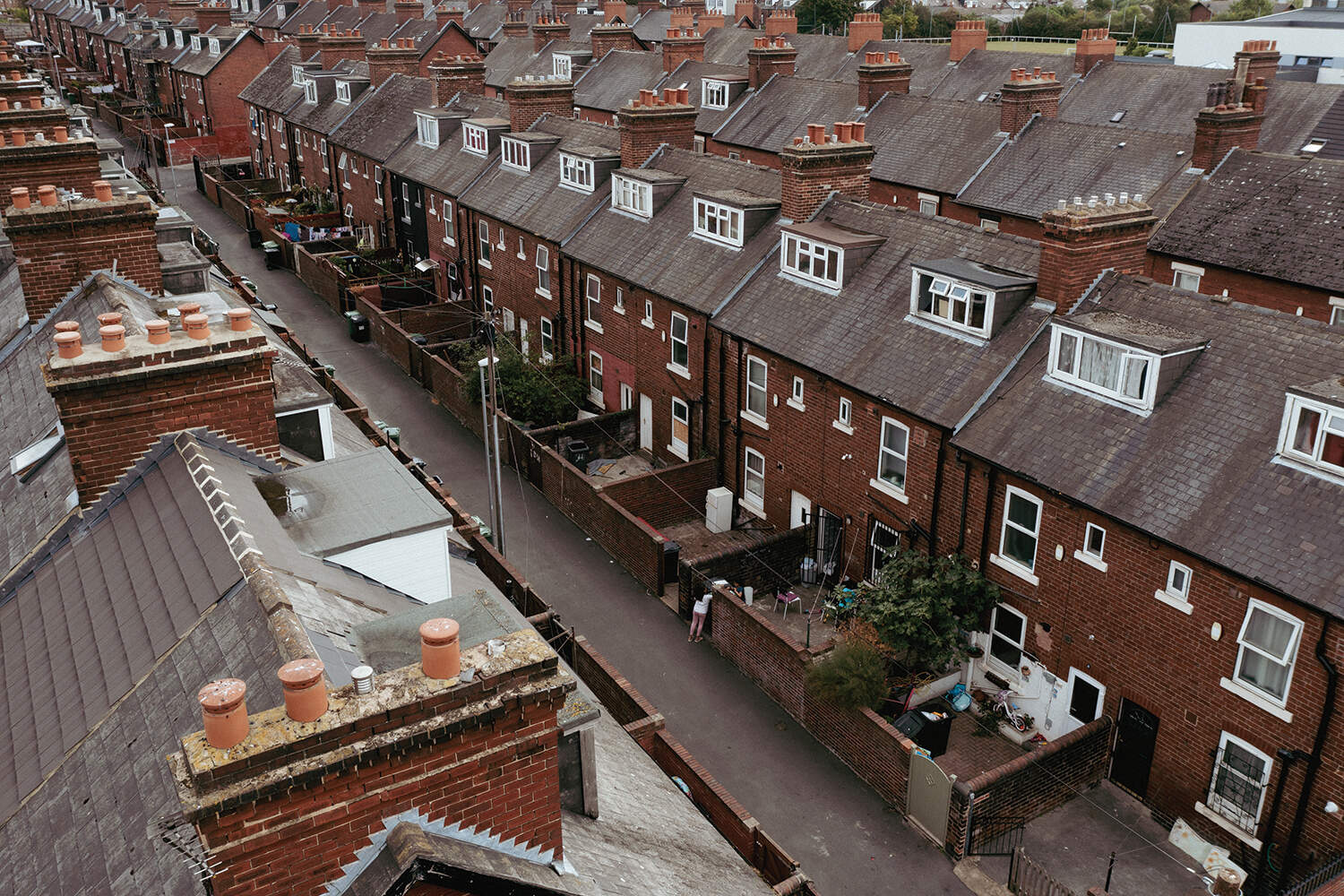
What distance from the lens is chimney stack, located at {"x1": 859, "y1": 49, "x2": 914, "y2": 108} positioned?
1747 inches

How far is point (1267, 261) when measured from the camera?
28.5 m

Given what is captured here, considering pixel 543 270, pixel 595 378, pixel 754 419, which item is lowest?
pixel 595 378

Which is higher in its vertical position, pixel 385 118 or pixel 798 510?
pixel 385 118

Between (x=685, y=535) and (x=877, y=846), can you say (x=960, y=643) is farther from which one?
(x=685, y=535)

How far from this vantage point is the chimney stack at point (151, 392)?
416 inches

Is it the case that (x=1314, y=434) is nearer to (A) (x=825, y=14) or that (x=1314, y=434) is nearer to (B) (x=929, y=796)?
(B) (x=929, y=796)

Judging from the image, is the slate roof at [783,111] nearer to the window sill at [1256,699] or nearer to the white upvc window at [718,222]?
the white upvc window at [718,222]

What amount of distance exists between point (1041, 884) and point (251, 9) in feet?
332

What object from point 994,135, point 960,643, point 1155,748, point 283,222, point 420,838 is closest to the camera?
point 420,838

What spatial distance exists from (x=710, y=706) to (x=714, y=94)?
38944 mm

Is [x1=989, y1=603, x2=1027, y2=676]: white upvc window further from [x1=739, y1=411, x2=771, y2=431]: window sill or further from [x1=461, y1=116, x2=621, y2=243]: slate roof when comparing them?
[x1=461, y1=116, x2=621, y2=243]: slate roof

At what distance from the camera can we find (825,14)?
113 m

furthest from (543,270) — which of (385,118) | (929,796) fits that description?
(929,796)

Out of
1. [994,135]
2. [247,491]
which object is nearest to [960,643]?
[247,491]
